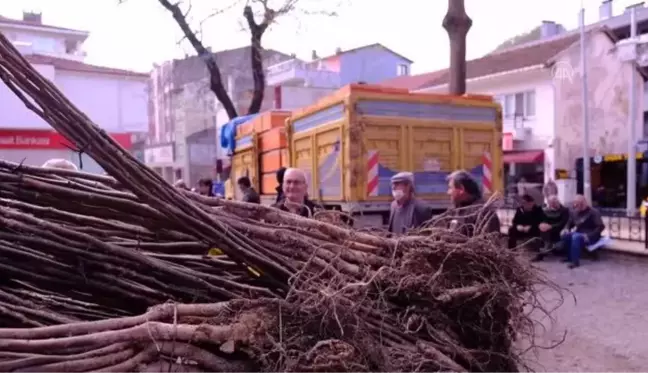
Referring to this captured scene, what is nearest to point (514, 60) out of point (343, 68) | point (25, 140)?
point (343, 68)

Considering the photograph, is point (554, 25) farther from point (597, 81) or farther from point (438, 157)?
point (438, 157)

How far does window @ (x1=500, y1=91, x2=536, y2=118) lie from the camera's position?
26942mm

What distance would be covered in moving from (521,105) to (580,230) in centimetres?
1706

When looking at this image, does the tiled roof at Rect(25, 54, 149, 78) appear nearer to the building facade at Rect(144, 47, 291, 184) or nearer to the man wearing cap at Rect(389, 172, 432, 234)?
the building facade at Rect(144, 47, 291, 184)

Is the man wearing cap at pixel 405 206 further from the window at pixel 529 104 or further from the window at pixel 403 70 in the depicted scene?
the window at pixel 403 70

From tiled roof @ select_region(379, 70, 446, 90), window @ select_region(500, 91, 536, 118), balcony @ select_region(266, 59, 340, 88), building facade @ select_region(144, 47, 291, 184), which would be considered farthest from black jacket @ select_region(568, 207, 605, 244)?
balcony @ select_region(266, 59, 340, 88)

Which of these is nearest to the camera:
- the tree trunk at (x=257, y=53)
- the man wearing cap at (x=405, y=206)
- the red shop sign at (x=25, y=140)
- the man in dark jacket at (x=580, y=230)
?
the man wearing cap at (x=405, y=206)

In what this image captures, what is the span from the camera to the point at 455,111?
28.5 feet

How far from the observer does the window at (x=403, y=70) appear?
45.9 meters

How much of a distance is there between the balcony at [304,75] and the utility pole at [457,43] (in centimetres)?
2744

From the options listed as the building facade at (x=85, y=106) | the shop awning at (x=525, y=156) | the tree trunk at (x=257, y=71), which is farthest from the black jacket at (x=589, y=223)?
the building facade at (x=85, y=106)

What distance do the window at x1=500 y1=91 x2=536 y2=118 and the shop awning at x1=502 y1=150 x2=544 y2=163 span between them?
5.29 feet

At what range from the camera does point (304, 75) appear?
3897 cm

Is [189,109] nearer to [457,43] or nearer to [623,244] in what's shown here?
[457,43]
